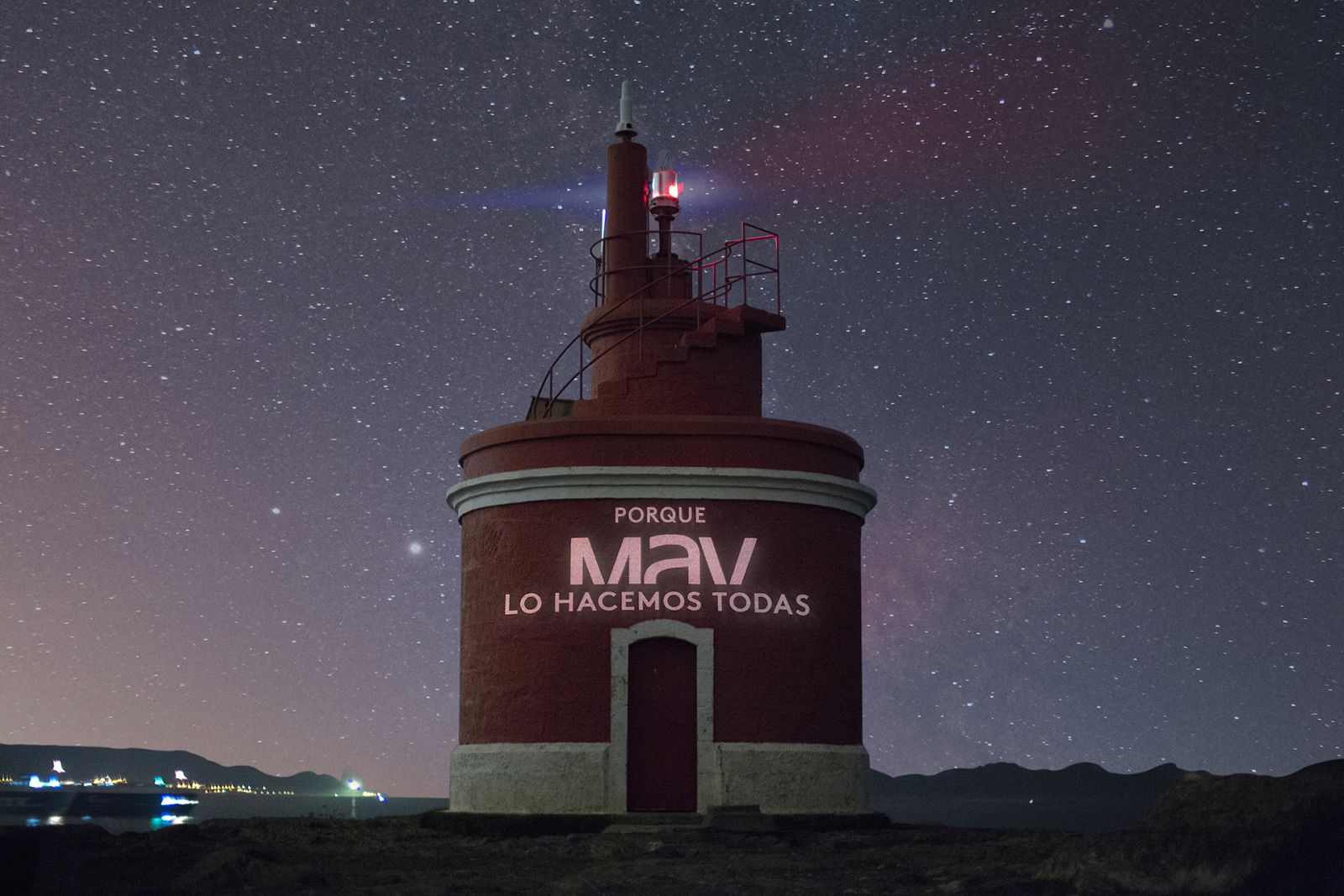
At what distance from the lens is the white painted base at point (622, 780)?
21438 millimetres

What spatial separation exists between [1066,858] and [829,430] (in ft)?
28.3

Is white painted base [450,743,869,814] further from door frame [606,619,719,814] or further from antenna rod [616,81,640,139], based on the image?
antenna rod [616,81,640,139]

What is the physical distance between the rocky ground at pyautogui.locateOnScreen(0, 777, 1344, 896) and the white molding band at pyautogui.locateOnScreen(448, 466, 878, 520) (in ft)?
15.6

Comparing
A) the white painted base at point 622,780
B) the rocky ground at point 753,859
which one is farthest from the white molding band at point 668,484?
the rocky ground at point 753,859

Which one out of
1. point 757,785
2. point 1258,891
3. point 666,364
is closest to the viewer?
point 1258,891

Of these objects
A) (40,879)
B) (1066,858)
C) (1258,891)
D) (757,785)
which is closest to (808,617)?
(757,785)

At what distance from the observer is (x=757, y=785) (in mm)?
21500

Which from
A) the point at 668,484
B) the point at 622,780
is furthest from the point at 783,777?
the point at 668,484

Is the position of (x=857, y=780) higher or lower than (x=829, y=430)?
lower

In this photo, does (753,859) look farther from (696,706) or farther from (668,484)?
(668,484)

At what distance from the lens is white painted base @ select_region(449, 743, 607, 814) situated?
21438 millimetres

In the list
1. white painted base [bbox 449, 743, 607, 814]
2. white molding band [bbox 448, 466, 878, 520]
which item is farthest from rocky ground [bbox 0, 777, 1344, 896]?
white molding band [bbox 448, 466, 878, 520]

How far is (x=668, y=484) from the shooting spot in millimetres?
22078

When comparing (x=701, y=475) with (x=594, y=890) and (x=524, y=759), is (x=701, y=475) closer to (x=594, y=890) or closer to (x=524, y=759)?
(x=524, y=759)
